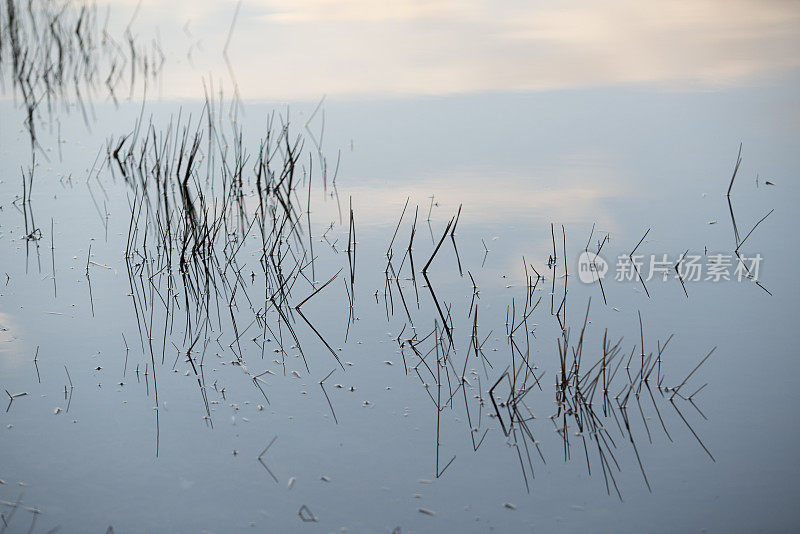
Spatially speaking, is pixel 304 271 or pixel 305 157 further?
pixel 305 157

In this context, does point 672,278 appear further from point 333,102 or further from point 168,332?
point 333,102

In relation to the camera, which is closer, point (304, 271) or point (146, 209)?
point (304, 271)

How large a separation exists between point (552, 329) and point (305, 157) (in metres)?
2.12

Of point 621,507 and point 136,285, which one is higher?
point 136,285

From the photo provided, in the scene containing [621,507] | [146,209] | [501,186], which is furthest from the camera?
[501,186]

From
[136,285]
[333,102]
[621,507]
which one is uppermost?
[333,102]

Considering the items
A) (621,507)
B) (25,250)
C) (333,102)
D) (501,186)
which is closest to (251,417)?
(621,507)

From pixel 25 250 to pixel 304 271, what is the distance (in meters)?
1.12

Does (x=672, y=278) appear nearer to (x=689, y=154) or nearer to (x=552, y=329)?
(x=552, y=329)

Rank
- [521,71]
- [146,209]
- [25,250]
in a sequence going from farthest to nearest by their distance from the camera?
[521,71] < [146,209] < [25,250]

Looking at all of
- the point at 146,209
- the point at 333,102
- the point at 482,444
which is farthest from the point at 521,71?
the point at 482,444

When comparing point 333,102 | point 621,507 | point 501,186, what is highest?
point 333,102

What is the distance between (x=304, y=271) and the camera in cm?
329

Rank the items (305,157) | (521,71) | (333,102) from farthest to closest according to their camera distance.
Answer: (521,71) < (333,102) < (305,157)
